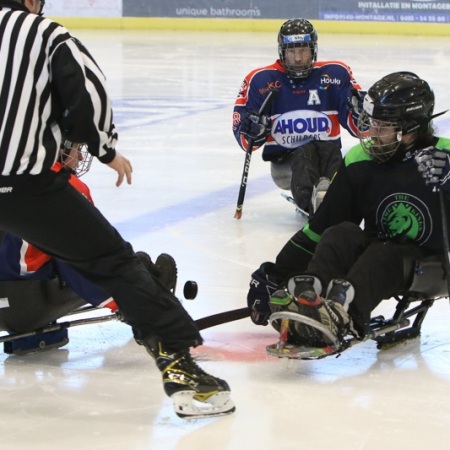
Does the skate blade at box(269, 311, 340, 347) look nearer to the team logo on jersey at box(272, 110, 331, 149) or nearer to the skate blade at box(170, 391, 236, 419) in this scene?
the skate blade at box(170, 391, 236, 419)

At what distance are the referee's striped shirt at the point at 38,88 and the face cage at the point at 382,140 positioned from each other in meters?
1.02

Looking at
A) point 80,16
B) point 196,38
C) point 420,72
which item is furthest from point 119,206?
point 80,16

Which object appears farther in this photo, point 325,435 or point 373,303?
point 373,303

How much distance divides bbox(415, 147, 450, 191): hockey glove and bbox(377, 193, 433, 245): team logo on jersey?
3.5 inches

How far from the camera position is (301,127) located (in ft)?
19.0

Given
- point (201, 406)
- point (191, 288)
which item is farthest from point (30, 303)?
point (201, 406)

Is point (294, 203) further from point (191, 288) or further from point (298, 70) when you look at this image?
point (191, 288)

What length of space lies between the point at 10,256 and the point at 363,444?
4.12 ft

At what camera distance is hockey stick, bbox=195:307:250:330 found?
144 inches

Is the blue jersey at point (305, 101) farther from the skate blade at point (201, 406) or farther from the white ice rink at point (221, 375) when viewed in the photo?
the skate blade at point (201, 406)

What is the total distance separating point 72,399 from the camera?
3.08 m

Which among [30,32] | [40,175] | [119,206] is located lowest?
[119,206]

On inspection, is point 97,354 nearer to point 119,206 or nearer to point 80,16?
point 119,206

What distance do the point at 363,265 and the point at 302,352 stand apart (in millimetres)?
345
